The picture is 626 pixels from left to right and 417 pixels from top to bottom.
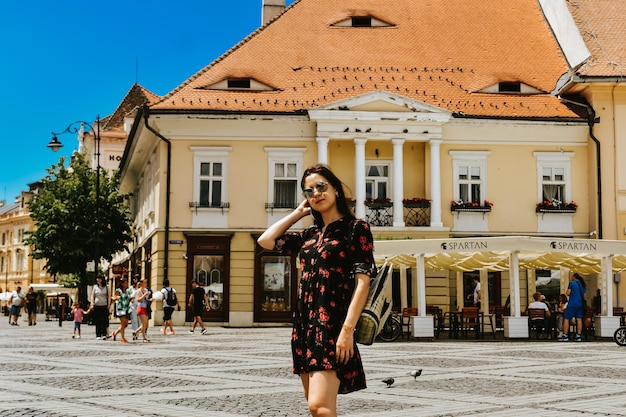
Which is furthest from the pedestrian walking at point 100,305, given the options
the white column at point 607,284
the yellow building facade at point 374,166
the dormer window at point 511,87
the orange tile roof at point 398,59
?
the dormer window at point 511,87

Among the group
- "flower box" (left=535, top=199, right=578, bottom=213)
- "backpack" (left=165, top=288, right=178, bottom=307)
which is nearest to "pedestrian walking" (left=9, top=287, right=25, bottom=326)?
"backpack" (left=165, top=288, right=178, bottom=307)

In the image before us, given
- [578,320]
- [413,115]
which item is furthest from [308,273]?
[413,115]

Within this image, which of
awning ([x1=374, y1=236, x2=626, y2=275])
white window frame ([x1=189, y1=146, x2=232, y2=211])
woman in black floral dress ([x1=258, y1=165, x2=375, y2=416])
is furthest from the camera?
white window frame ([x1=189, y1=146, x2=232, y2=211])

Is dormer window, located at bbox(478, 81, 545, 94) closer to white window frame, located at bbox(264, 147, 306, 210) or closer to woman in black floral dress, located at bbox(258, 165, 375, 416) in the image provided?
white window frame, located at bbox(264, 147, 306, 210)

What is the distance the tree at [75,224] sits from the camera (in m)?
42.6

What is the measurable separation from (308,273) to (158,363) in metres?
10.8

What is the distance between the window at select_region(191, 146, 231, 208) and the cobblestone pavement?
1314 centimetres

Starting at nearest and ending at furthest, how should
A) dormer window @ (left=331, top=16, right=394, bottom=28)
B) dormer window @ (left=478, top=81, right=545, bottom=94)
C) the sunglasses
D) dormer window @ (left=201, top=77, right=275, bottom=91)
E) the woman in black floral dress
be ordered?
the woman in black floral dress < the sunglasses < dormer window @ (left=201, top=77, right=275, bottom=91) < dormer window @ (left=478, top=81, right=545, bottom=94) < dormer window @ (left=331, top=16, right=394, bottom=28)

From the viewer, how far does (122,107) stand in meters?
73.0

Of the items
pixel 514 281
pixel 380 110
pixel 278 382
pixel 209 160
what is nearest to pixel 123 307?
pixel 514 281

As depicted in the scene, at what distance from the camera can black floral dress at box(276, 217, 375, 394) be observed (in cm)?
528

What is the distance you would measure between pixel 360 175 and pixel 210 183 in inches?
215

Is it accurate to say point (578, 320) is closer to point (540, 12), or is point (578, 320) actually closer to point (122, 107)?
point (540, 12)

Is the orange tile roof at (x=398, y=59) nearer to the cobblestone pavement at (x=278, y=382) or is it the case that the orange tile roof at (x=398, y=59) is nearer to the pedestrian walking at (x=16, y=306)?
the pedestrian walking at (x=16, y=306)
